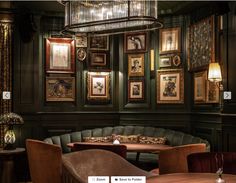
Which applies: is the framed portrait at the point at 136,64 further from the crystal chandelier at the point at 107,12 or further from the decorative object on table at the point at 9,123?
the crystal chandelier at the point at 107,12

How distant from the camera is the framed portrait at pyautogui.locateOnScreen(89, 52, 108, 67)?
304 inches

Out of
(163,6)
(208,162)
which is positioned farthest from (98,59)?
(208,162)

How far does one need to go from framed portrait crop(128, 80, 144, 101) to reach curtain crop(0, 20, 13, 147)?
2212mm

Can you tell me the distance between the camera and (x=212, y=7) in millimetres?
6312

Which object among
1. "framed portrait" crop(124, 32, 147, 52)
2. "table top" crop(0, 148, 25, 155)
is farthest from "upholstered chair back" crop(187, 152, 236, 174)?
"framed portrait" crop(124, 32, 147, 52)

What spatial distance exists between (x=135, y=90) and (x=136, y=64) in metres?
0.48

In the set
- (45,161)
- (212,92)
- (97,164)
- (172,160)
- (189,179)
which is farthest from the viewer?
(212,92)

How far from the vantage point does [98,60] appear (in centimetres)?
775

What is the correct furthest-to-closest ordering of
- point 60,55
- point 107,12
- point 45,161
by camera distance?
A: point 60,55 → point 45,161 → point 107,12

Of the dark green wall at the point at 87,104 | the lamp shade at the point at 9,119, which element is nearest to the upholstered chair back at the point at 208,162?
the dark green wall at the point at 87,104

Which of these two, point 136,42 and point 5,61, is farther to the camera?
point 136,42

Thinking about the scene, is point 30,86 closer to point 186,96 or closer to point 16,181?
point 16,181

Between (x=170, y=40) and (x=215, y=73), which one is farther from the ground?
(x=170, y=40)

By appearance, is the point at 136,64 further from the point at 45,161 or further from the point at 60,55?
the point at 45,161
